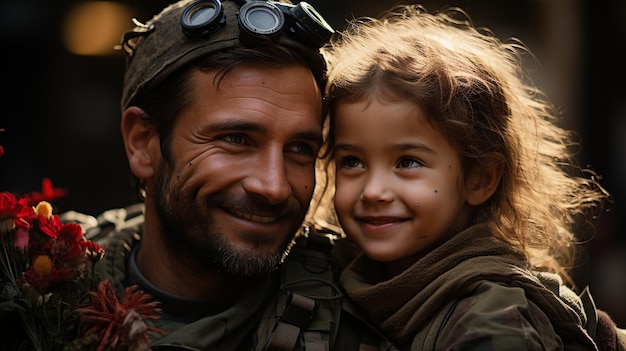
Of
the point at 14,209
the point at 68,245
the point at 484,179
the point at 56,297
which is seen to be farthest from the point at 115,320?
the point at 484,179

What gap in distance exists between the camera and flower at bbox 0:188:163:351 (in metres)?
2.28

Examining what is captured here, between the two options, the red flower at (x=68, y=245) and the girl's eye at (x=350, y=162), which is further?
the girl's eye at (x=350, y=162)

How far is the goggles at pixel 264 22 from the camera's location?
2.90 metres

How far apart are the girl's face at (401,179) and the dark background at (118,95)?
3860 mm

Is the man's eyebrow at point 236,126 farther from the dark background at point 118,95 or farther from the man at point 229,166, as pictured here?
the dark background at point 118,95

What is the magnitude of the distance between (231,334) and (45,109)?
477 centimetres

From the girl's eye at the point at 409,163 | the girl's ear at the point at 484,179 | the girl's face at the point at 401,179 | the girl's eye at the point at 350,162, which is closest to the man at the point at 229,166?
the girl's eye at the point at 350,162

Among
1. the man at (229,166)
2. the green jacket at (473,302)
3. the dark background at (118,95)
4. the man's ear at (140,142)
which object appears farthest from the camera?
the dark background at (118,95)

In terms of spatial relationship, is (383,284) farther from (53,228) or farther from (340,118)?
(53,228)

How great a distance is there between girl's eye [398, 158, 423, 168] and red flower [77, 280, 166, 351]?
3.39 feet

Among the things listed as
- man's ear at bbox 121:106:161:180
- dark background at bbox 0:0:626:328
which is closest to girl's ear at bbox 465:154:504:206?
man's ear at bbox 121:106:161:180

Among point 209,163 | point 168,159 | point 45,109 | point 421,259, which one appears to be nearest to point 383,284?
point 421,259

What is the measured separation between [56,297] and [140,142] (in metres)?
0.95

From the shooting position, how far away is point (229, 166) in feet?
9.33
